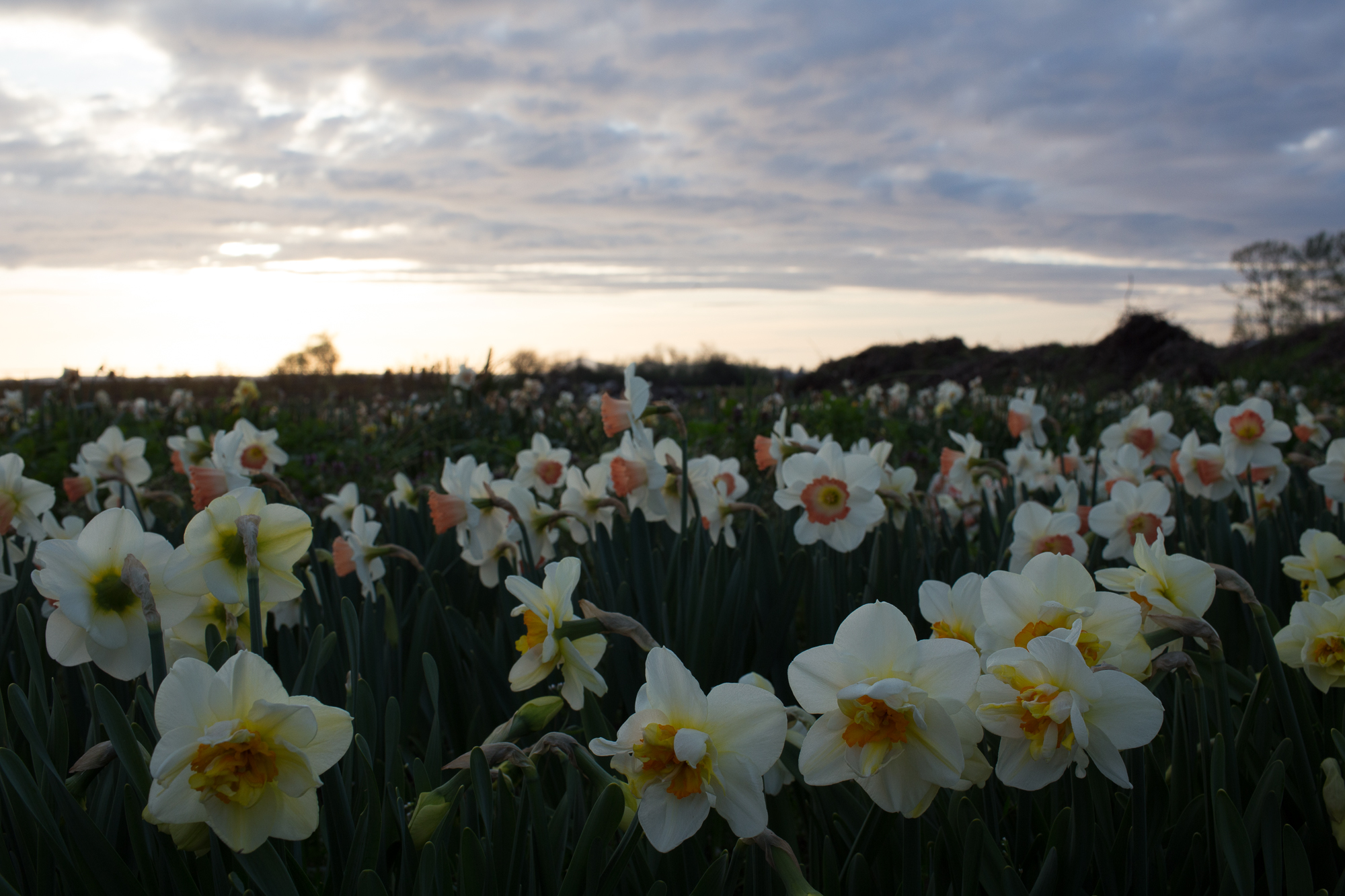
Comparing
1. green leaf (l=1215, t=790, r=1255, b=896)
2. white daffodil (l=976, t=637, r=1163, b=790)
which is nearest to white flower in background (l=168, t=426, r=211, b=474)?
white daffodil (l=976, t=637, r=1163, b=790)

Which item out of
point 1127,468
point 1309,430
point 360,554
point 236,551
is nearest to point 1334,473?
point 1127,468

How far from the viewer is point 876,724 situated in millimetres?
799

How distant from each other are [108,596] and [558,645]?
1.76ft

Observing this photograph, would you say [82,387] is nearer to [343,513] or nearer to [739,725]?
[343,513]

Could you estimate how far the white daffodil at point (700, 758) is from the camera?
31.8 inches

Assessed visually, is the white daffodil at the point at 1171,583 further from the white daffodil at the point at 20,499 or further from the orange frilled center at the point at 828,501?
the white daffodil at the point at 20,499

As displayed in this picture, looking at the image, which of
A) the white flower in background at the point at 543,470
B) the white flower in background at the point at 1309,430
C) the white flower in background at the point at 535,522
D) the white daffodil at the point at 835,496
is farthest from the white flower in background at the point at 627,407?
the white flower in background at the point at 1309,430

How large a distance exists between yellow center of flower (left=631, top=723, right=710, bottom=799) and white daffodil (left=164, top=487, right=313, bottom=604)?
0.54m

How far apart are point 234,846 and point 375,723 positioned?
0.57 metres

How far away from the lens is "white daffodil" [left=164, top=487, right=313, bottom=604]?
1023mm

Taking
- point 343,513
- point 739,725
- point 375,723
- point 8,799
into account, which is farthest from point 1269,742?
point 343,513

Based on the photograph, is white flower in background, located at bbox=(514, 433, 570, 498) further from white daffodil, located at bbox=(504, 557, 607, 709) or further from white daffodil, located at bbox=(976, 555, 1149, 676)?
white daffodil, located at bbox=(976, 555, 1149, 676)

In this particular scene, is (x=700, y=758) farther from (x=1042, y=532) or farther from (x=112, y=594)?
(x=1042, y=532)

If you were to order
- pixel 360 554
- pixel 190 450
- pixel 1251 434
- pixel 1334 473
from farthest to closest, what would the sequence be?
pixel 190 450
pixel 1251 434
pixel 1334 473
pixel 360 554
